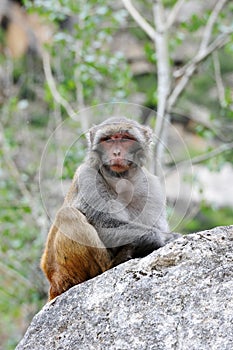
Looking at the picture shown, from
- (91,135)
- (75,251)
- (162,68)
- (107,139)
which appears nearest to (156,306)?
(75,251)

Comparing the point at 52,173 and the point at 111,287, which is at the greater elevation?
the point at 52,173

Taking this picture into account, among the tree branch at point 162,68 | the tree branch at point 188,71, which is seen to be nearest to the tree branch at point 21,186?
the tree branch at point 162,68

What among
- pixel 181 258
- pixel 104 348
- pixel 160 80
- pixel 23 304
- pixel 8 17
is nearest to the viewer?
pixel 104 348

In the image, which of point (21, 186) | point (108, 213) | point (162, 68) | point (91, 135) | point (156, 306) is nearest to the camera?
point (156, 306)

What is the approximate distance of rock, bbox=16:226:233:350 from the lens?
3.60 metres

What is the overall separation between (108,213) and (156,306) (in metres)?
1.41

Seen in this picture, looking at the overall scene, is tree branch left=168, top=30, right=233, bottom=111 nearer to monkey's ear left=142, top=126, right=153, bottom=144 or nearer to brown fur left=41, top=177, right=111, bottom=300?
monkey's ear left=142, top=126, right=153, bottom=144

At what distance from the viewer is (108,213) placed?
509 cm

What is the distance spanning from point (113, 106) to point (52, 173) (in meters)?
1.42

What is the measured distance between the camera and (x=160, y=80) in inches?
359

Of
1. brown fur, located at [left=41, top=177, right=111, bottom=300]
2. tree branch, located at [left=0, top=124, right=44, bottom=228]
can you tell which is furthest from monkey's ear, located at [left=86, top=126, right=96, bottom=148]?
tree branch, located at [left=0, top=124, right=44, bottom=228]

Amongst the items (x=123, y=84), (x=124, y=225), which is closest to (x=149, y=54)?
(x=123, y=84)

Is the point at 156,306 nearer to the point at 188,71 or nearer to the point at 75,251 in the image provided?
the point at 75,251

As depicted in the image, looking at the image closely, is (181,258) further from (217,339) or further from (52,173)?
(52,173)
